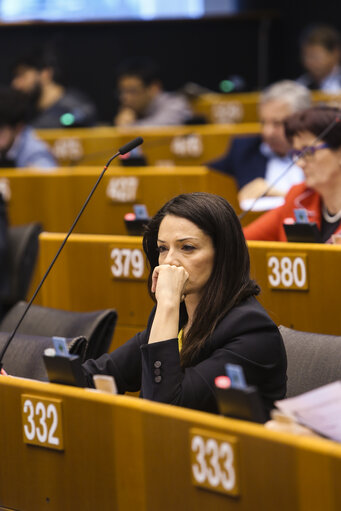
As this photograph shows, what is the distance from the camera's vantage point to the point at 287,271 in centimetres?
300

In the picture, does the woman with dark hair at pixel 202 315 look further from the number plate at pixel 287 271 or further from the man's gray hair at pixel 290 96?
the man's gray hair at pixel 290 96

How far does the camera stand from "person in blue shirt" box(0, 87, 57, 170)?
5199 millimetres

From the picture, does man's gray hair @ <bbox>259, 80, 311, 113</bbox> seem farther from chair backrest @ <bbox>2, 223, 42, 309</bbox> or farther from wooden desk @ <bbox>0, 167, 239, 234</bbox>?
chair backrest @ <bbox>2, 223, 42, 309</bbox>

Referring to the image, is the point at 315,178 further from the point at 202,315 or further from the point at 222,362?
the point at 222,362

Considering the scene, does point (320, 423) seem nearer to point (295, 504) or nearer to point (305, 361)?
point (295, 504)

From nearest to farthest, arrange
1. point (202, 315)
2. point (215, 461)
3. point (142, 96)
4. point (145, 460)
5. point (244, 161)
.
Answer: point (215, 461)
point (145, 460)
point (202, 315)
point (244, 161)
point (142, 96)

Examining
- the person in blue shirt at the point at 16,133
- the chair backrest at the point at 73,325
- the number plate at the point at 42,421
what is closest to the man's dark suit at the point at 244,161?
the person in blue shirt at the point at 16,133

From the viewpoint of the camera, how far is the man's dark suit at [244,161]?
16.9ft

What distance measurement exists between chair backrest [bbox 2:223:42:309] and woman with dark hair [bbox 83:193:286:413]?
1881 mm

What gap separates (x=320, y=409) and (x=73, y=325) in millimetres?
1365

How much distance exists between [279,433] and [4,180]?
3691 millimetres

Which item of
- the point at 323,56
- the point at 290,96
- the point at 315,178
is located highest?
the point at 323,56

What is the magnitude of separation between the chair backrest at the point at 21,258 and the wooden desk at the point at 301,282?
1435 millimetres

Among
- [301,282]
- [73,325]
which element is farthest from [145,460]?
[301,282]
